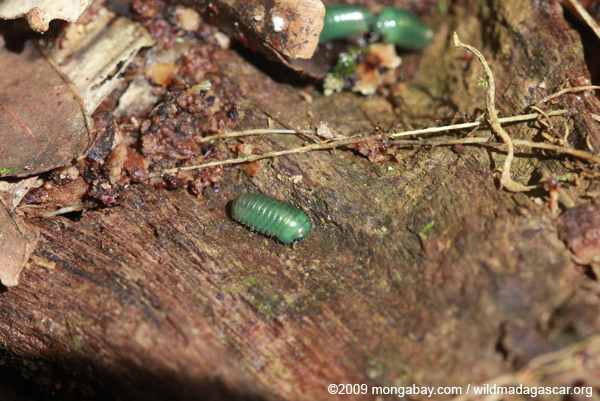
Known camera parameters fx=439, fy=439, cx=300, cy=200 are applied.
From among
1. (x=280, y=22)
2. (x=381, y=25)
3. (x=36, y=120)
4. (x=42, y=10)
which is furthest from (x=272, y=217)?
(x=381, y=25)

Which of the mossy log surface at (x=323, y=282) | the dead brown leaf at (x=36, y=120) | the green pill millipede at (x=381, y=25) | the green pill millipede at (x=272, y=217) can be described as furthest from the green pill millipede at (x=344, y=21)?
the dead brown leaf at (x=36, y=120)

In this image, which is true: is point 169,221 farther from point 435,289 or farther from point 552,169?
point 552,169

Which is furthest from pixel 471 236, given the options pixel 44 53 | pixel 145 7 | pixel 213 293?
pixel 44 53

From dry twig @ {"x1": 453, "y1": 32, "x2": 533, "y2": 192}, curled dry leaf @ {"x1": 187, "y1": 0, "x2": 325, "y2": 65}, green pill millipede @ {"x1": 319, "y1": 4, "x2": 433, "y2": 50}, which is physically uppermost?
curled dry leaf @ {"x1": 187, "y1": 0, "x2": 325, "y2": 65}

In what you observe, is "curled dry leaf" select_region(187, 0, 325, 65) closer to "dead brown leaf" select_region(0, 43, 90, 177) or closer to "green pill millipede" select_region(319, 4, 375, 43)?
"green pill millipede" select_region(319, 4, 375, 43)

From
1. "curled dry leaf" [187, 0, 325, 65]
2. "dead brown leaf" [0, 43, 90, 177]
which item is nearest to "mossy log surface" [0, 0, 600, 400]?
"dead brown leaf" [0, 43, 90, 177]

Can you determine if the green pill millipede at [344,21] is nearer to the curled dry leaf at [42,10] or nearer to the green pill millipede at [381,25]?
the green pill millipede at [381,25]
